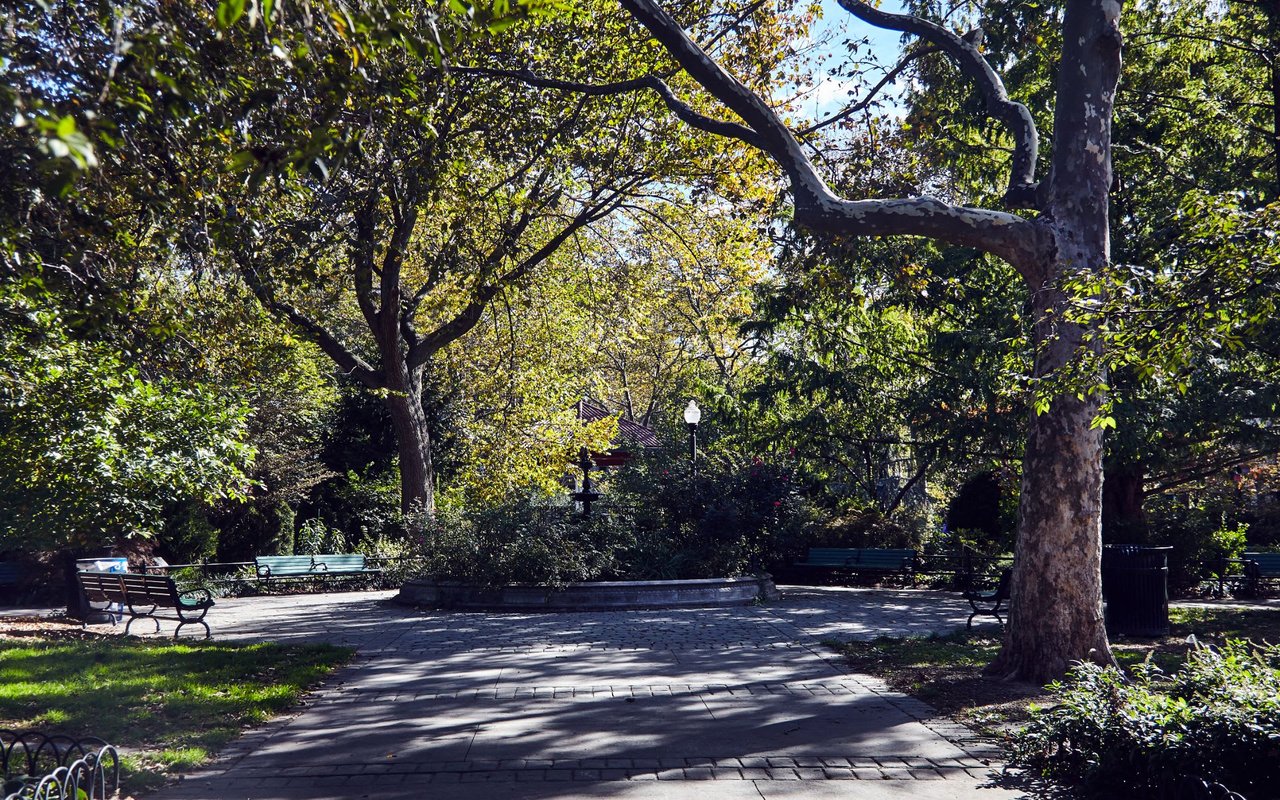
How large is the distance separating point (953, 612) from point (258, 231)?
1171cm

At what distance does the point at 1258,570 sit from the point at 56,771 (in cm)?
2117

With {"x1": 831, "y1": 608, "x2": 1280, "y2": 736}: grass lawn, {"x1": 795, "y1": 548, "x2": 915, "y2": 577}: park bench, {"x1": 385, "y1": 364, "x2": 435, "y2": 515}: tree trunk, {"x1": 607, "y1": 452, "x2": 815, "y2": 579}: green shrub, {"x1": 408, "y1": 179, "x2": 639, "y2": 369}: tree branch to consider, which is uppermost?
{"x1": 408, "y1": 179, "x2": 639, "y2": 369}: tree branch

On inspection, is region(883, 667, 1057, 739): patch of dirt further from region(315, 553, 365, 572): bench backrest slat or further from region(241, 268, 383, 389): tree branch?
region(315, 553, 365, 572): bench backrest slat

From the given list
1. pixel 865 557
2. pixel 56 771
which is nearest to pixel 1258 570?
pixel 865 557

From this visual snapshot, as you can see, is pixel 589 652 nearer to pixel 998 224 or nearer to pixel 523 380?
pixel 998 224

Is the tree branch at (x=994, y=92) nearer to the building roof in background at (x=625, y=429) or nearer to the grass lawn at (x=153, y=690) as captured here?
the grass lawn at (x=153, y=690)

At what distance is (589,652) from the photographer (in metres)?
11.4

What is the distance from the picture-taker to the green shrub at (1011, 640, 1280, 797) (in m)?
5.32

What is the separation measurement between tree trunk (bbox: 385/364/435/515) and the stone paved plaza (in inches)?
293

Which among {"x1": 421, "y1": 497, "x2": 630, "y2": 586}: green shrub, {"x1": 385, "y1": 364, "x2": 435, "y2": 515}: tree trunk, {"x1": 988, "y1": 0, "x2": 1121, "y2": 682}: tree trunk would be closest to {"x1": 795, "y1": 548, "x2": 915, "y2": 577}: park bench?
{"x1": 421, "y1": 497, "x2": 630, "y2": 586}: green shrub

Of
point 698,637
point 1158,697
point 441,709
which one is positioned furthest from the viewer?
point 698,637

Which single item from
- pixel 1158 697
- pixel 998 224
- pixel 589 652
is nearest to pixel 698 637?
pixel 589 652

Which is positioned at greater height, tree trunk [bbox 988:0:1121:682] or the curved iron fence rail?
tree trunk [bbox 988:0:1121:682]

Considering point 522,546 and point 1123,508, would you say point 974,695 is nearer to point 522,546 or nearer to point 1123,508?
point 522,546
